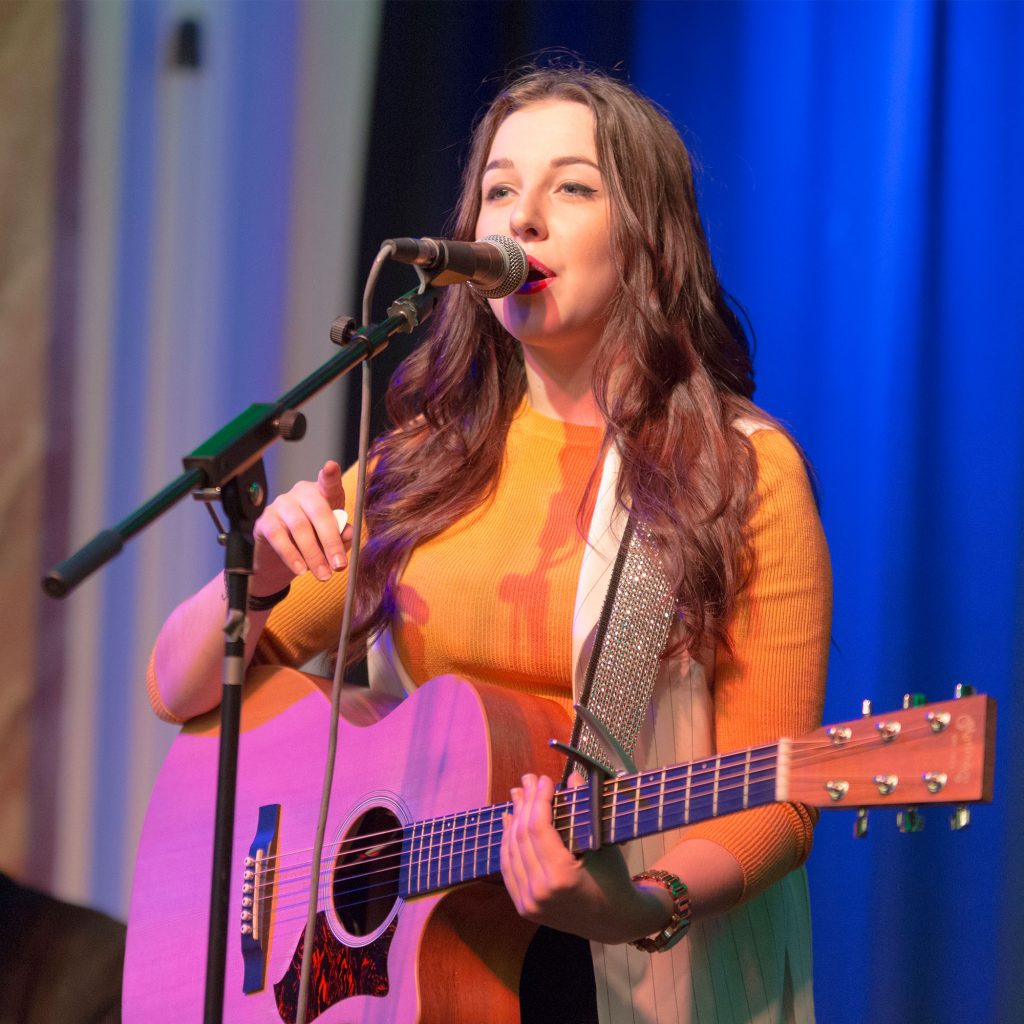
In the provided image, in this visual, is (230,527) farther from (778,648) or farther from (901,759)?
(778,648)

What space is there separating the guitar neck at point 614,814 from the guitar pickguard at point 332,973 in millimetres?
97

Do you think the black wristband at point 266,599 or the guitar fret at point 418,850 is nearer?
the guitar fret at point 418,850

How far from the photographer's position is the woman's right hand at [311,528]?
5.53ft

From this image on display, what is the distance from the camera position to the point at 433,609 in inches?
79.8

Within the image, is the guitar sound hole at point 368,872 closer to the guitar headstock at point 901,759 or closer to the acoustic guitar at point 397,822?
the acoustic guitar at point 397,822

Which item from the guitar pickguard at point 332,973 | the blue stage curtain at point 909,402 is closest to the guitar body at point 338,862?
the guitar pickguard at point 332,973

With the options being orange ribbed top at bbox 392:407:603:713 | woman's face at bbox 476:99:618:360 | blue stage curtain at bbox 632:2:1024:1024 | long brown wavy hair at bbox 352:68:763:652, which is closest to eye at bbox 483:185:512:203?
woman's face at bbox 476:99:618:360

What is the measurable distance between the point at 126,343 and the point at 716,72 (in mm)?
1448

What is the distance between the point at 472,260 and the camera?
5.55 ft

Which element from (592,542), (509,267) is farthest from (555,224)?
(592,542)

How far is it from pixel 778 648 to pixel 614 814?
0.43 metres

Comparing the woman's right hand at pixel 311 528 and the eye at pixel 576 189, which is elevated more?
the eye at pixel 576 189

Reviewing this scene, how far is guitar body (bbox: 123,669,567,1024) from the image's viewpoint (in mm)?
1737

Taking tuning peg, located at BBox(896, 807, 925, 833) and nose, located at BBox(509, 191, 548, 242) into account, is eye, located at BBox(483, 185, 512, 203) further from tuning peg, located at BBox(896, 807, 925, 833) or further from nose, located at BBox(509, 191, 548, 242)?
tuning peg, located at BBox(896, 807, 925, 833)
